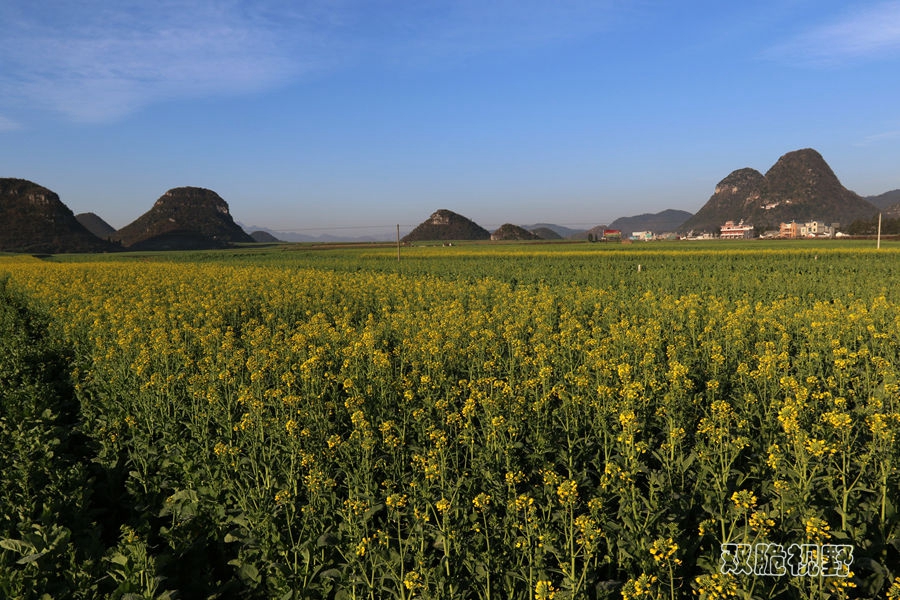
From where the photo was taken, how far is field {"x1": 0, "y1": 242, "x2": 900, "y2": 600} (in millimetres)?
3617

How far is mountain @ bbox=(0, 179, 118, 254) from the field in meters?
166

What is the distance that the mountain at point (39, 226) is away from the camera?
147950 millimetres

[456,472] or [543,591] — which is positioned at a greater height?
[543,591]

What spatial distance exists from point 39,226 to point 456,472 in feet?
668

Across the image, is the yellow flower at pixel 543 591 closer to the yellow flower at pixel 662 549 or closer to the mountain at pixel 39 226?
the yellow flower at pixel 662 549

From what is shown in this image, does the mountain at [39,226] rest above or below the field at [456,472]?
above

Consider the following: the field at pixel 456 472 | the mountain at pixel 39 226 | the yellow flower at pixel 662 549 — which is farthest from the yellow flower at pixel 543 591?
the mountain at pixel 39 226

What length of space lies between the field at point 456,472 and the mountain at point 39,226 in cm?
16643

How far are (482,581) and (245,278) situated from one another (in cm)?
2252

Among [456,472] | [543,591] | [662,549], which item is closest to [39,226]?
[456,472]

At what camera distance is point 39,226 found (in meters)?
Answer: 158

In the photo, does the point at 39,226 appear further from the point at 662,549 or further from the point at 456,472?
the point at 662,549

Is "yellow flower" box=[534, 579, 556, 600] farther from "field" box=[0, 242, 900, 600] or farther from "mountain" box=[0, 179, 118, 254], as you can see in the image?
"mountain" box=[0, 179, 118, 254]

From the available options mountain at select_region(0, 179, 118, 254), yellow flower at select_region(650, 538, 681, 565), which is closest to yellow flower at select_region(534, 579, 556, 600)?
yellow flower at select_region(650, 538, 681, 565)
